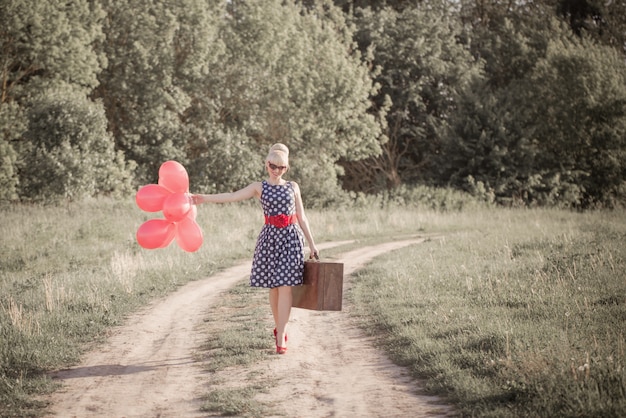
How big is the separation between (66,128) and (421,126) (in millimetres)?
22881

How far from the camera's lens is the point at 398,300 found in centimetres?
963

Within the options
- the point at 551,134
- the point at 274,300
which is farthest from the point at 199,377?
the point at 551,134

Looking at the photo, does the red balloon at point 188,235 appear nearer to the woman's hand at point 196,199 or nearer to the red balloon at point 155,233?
the red balloon at point 155,233

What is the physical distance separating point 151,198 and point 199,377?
206 centimetres

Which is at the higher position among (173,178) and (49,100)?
(49,100)

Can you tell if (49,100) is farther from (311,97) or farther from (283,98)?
Result: (311,97)

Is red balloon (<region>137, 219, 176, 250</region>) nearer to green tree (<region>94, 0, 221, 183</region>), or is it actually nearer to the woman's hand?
the woman's hand

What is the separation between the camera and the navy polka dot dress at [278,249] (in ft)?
23.0

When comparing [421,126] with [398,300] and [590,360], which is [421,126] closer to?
[398,300]

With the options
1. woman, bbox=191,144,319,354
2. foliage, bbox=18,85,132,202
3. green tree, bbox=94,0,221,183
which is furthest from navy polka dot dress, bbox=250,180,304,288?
green tree, bbox=94,0,221,183

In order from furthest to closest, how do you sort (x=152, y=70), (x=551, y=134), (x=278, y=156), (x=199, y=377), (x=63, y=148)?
(x=551, y=134) → (x=152, y=70) → (x=63, y=148) → (x=278, y=156) → (x=199, y=377)

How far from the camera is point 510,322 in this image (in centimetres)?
759

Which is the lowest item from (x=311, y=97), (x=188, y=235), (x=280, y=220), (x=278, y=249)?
(x=278, y=249)

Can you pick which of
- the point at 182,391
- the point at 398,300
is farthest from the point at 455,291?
the point at 182,391
